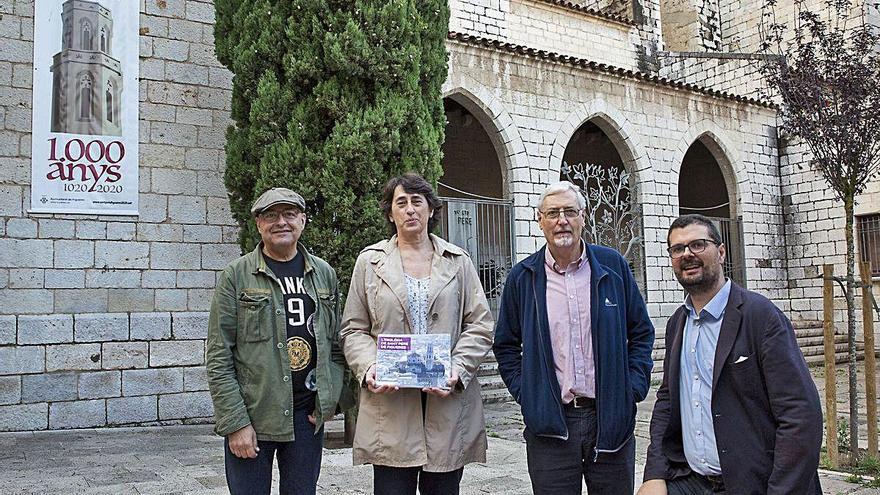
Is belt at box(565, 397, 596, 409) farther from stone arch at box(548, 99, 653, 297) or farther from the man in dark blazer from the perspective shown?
stone arch at box(548, 99, 653, 297)

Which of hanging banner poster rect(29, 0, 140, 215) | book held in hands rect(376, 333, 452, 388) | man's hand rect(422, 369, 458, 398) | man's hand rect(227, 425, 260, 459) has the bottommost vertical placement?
man's hand rect(227, 425, 260, 459)

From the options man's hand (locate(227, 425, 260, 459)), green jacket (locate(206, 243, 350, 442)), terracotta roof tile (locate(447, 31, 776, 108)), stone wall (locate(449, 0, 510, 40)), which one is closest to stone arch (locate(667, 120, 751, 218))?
terracotta roof tile (locate(447, 31, 776, 108))

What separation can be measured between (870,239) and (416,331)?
11.4m

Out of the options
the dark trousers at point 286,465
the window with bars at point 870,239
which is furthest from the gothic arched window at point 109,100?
the window with bars at point 870,239

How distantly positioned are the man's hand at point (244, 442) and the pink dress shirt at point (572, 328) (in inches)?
40.5

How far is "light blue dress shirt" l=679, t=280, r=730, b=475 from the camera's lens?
6.97 feet

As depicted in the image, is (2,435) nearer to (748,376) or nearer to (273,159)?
(273,159)

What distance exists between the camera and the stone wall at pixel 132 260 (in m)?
5.96

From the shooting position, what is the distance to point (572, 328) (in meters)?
2.41

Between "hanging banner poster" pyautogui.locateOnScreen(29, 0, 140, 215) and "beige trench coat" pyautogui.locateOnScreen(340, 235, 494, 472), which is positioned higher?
"hanging banner poster" pyautogui.locateOnScreen(29, 0, 140, 215)

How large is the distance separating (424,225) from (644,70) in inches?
483

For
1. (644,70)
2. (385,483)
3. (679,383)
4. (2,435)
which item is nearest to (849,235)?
(679,383)

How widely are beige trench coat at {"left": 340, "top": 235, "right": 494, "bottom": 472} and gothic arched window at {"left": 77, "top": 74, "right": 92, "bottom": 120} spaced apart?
478 cm

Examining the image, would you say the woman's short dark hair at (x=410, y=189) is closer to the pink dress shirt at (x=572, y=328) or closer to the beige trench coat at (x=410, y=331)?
the beige trench coat at (x=410, y=331)
